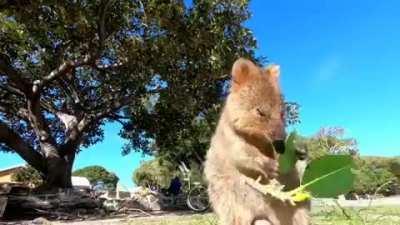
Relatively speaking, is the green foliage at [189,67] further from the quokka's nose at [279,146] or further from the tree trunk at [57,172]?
the quokka's nose at [279,146]

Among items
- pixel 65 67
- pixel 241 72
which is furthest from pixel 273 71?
pixel 65 67

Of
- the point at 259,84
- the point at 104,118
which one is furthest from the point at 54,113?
the point at 259,84

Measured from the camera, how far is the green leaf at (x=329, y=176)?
251 cm

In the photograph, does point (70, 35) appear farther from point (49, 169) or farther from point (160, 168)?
point (160, 168)

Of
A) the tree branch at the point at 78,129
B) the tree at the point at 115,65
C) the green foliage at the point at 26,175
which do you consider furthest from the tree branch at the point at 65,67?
the green foliage at the point at 26,175

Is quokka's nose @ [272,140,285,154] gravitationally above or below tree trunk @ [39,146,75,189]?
below

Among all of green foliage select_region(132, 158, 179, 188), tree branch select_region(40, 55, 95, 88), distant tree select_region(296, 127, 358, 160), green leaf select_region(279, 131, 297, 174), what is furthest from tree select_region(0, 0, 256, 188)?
green foliage select_region(132, 158, 179, 188)

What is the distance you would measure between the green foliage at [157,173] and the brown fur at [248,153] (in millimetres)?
39091

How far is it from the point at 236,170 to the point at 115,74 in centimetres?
2068

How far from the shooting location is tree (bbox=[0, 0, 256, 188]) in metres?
17.9

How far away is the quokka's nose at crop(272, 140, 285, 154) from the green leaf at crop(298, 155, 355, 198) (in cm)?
14

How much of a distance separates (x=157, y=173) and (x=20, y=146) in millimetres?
25794

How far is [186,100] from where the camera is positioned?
22.1m

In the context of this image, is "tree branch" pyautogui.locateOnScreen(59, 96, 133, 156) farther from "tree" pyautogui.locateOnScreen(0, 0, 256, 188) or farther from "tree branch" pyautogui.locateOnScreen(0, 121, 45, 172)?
"tree branch" pyautogui.locateOnScreen(0, 121, 45, 172)
